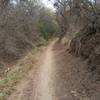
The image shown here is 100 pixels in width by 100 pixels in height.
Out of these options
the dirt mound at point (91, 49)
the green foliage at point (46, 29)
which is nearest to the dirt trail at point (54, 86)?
the dirt mound at point (91, 49)

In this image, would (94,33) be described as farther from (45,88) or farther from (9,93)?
(9,93)

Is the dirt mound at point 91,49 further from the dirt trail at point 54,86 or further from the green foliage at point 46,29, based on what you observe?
the green foliage at point 46,29

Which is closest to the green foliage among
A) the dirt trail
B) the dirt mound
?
the dirt mound

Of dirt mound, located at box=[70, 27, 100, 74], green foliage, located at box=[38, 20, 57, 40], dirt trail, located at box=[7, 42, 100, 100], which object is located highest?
green foliage, located at box=[38, 20, 57, 40]

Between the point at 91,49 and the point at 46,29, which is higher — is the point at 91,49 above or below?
below

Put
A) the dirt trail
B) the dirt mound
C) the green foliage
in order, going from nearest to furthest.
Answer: the dirt trail < the dirt mound < the green foliage

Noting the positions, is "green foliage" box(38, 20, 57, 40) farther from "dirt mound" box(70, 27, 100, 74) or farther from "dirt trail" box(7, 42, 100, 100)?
"dirt trail" box(7, 42, 100, 100)

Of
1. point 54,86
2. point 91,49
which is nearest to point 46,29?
point 91,49

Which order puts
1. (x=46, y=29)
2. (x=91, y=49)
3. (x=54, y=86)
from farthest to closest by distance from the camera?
(x=46, y=29) → (x=91, y=49) → (x=54, y=86)

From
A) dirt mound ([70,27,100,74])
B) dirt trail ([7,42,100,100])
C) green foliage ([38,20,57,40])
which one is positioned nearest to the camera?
dirt trail ([7,42,100,100])

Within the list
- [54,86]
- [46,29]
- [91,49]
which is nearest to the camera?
[54,86]

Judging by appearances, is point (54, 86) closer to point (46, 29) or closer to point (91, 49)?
point (91, 49)

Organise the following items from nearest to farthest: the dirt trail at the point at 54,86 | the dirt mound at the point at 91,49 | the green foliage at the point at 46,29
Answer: the dirt trail at the point at 54,86 → the dirt mound at the point at 91,49 → the green foliage at the point at 46,29

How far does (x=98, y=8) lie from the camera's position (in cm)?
1594
